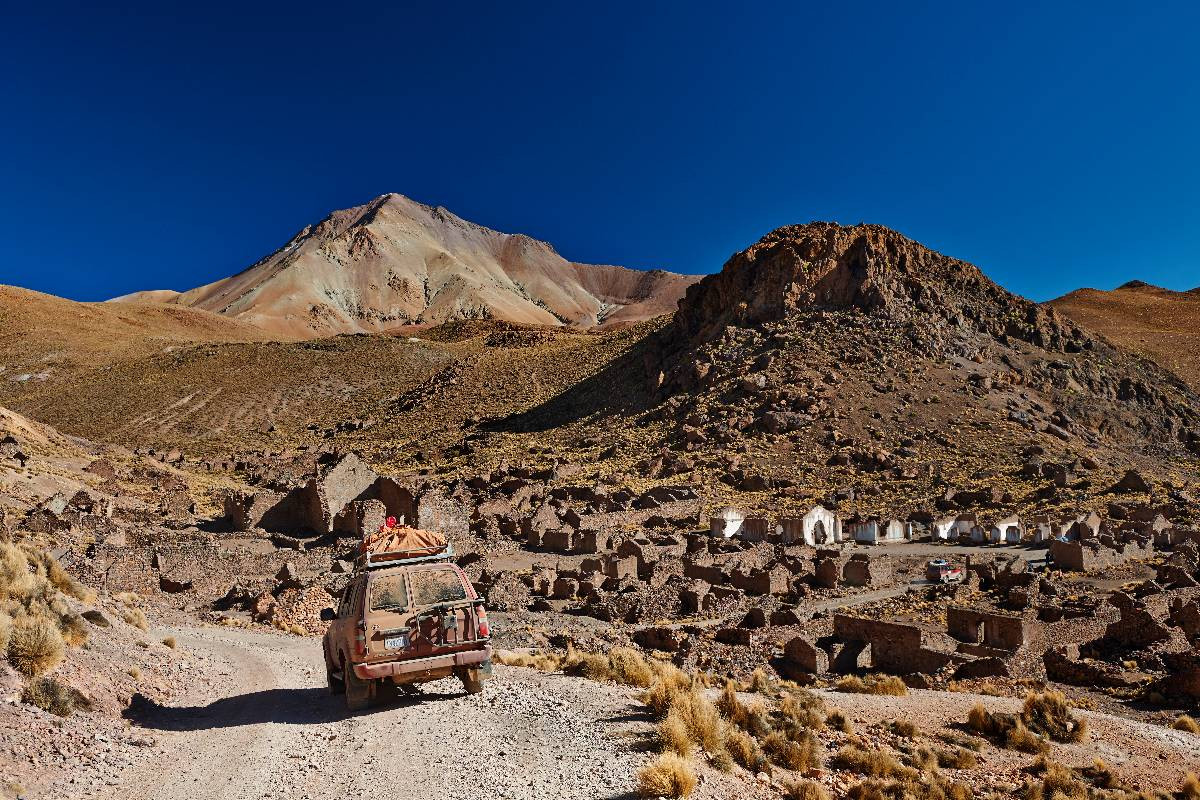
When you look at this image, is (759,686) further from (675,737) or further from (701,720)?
(675,737)

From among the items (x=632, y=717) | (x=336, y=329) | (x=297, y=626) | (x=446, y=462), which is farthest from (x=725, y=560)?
(x=336, y=329)

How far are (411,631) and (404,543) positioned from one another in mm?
1385

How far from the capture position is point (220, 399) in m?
86.5

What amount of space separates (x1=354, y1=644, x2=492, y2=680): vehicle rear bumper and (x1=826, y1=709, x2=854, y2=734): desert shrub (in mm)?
4653

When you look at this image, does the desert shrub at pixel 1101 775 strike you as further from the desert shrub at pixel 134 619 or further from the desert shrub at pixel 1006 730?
the desert shrub at pixel 134 619

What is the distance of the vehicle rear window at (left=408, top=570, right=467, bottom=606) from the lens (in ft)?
28.6

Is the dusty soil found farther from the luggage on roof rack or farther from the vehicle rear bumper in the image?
the luggage on roof rack

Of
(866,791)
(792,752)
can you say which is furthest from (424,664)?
(866,791)

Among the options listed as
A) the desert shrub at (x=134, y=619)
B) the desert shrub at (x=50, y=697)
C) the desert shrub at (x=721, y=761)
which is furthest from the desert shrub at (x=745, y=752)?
the desert shrub at (x=134, y=619)

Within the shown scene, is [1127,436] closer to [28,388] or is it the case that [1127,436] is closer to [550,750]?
[550,750]

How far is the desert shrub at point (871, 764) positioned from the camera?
333 inches

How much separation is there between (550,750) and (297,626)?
12.0 m

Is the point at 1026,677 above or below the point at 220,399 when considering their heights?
below

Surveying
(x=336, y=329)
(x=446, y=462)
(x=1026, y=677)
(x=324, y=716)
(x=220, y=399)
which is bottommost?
(x=1026, y=677)
